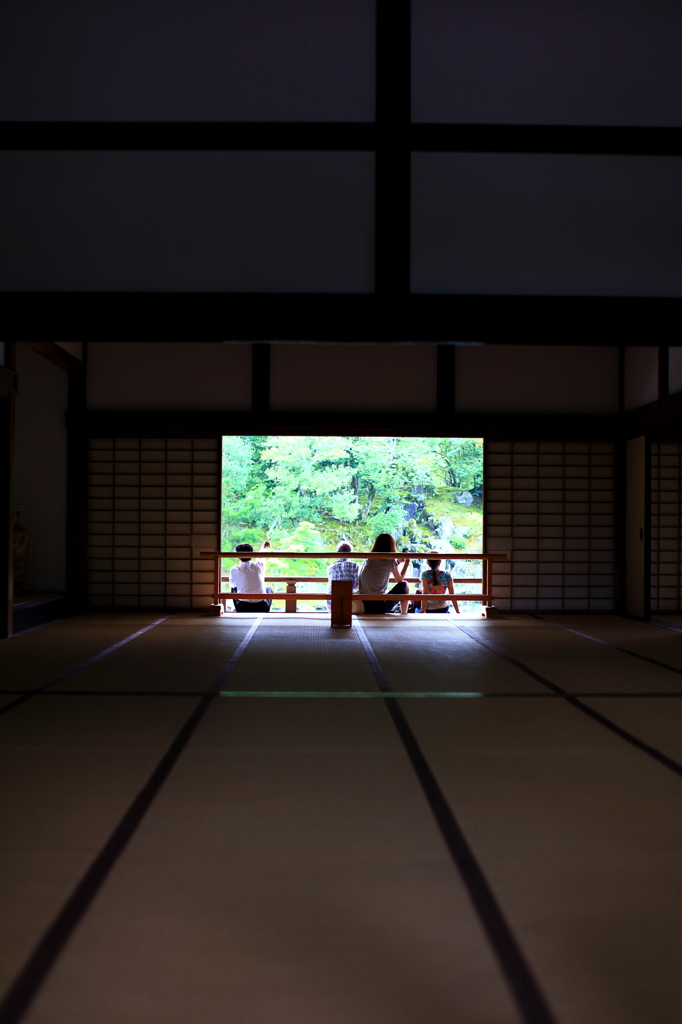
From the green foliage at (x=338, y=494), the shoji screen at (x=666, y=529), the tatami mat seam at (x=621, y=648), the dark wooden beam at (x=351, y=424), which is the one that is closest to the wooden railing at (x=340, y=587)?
the tatami mat seam at (x=621, y=648)

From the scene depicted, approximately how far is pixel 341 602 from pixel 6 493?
2.51 metres

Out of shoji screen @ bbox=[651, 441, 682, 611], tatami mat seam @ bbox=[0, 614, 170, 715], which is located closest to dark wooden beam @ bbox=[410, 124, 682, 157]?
tatami mat seam @ bbox=[0, 614, 170, 715]

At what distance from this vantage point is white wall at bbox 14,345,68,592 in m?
6.20

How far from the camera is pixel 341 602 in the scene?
5.14m

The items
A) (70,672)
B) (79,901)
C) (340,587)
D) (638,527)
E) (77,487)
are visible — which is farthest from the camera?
(77,487)

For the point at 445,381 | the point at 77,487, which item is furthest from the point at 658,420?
the point at 77,487

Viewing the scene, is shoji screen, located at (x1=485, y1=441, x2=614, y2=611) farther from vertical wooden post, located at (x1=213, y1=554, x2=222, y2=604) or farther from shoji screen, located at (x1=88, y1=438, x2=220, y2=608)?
shoji screen, located at (x1=88, y1=438, x2=220, y2=608)

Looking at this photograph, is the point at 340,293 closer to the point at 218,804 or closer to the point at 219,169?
the point at 219,169

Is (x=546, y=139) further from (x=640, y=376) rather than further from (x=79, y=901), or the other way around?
(x=640, y=376)

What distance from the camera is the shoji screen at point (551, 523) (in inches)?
254

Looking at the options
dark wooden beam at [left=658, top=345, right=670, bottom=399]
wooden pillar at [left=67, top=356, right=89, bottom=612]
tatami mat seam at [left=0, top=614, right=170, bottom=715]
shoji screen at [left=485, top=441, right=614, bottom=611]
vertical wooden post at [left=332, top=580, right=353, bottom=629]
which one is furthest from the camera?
shoji screen at [left=485, top=441, right=614, bottom=611]

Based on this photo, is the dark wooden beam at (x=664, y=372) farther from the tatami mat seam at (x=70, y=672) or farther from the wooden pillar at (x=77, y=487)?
the wooden pillar at (x=77, y=487)

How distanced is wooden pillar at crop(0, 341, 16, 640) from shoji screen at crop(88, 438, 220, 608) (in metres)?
1.73

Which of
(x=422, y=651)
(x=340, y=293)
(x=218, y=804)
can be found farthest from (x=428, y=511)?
(x=218, y=804)
